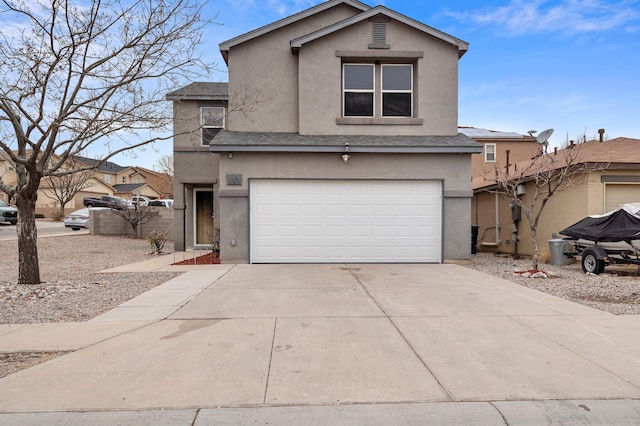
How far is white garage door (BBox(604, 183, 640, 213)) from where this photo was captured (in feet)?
41.2

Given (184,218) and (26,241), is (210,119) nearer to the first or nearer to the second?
(184,218)

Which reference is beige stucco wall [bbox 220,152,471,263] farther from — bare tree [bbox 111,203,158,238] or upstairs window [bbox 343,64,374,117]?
bare tree [bbox 111,203,158,238]

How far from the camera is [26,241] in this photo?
27.3 feet

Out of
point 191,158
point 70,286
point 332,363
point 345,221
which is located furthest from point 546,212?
point 70,286

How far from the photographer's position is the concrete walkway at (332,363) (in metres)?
3.49

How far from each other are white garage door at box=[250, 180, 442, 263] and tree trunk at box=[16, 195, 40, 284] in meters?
5.25

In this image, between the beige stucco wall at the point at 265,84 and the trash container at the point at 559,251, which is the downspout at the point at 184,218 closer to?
the beige stucco wall at the point at 265,84

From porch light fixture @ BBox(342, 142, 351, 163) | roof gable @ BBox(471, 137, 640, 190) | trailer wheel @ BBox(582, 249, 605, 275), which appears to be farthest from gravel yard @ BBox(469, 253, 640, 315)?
porch light fixture @ BBox(342, 142, 351, 163)

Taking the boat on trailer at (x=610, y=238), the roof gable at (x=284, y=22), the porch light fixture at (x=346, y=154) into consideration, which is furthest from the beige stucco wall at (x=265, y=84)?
the boat on trailer at (x=610, y=238)

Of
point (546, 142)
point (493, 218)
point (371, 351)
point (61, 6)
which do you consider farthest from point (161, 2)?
point (493, 218)

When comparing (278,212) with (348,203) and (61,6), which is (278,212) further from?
(61,6)

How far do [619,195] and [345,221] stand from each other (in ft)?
28.3

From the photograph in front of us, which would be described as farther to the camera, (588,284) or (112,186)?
(112,186)

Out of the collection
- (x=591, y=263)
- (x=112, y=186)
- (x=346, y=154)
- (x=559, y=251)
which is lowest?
(x=591, y=263)
